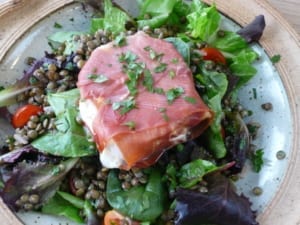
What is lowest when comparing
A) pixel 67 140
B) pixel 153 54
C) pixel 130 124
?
pixel 67 140

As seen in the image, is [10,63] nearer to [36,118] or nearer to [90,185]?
[36,118]

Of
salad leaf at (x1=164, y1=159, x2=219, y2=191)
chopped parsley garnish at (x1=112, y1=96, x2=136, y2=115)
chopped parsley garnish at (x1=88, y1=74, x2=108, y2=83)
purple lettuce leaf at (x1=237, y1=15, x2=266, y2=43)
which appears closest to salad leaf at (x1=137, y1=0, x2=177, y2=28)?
purple lettuce leaf at (x1=237, y1=15, x2=266, y2=43)

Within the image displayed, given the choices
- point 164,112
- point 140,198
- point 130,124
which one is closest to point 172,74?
point 164,112

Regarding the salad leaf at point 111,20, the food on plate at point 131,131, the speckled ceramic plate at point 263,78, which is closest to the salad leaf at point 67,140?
the food on plate at point 131,131

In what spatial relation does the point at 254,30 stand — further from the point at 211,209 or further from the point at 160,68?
the point at 211,209

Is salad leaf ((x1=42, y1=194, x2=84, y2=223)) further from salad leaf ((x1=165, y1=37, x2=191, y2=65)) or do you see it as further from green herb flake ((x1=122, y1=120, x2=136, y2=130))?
salad leaf ((x1=165, y1=37, x2=191, y2=65))

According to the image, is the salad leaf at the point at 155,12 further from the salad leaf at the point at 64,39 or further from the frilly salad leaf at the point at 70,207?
the frilly salad leaf at the point at 70,207
